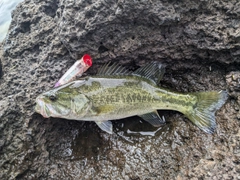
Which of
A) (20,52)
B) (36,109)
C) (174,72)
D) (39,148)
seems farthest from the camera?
(20,52)

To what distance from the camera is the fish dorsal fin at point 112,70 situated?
3594 millimetres

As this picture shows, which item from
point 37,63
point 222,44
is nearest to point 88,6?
point 37,63

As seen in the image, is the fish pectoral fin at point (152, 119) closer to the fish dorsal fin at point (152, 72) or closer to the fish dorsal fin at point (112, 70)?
the fish dorsal fin at point (152, 72)

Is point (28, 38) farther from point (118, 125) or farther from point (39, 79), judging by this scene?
point (118, 125)

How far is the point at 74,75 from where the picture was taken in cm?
366

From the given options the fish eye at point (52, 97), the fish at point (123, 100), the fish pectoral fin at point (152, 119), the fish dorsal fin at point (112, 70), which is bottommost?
the fish pectoral fin at point (152, 119)

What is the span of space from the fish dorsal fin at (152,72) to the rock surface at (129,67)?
0.14 metres

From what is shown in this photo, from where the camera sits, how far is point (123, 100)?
3.51m

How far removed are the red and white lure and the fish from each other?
0.20 meters

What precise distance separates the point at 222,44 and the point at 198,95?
0.72 metres

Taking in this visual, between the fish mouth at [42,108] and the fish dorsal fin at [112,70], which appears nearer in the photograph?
the fish mouth at [42,108]

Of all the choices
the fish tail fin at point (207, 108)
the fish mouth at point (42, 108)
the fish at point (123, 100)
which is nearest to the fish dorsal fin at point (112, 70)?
the fish at point (123, 100)

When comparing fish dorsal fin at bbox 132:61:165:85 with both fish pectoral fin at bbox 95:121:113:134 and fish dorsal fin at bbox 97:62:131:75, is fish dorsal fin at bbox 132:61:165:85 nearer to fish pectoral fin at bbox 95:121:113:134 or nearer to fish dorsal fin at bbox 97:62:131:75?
fish dorsal fin at bbox 97:62:131:75

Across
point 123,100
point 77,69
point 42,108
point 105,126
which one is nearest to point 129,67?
point 123,100
